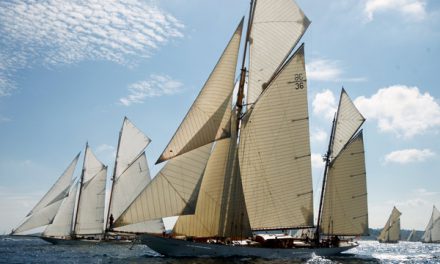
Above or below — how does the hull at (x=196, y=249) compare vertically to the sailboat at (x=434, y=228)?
below

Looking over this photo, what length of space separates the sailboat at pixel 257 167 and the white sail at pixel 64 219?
117ft

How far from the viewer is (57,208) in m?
68.1

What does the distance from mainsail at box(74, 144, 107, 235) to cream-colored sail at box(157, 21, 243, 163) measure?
41.9m

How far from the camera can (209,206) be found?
Result: 126 feet

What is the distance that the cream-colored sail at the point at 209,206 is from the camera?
3822 centimetres

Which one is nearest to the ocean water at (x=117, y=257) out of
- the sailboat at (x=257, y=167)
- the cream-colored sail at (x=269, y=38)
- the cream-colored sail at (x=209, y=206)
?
the sailboat at (x=257, y=167)

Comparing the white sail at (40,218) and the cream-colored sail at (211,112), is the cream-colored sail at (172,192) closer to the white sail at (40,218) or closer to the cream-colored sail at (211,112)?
the cream-colored sail at (211,112)

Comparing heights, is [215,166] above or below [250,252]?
above

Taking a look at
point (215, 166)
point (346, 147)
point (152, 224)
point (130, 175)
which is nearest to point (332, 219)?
A: point (346, 147)

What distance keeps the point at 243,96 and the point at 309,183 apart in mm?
10409

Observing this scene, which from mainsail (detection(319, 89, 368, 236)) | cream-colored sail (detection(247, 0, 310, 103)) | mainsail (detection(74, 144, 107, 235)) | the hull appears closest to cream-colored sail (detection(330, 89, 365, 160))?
mainsail (detection(319, 89, 368, 236))

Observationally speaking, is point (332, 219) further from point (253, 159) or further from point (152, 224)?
point (152, 224)

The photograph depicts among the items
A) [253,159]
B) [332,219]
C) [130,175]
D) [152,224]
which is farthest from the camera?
[130,175]

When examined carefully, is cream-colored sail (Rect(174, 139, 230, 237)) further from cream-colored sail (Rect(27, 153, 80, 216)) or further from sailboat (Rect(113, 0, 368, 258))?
cream-colored sail (Rect(27, 153, 80, 216))
